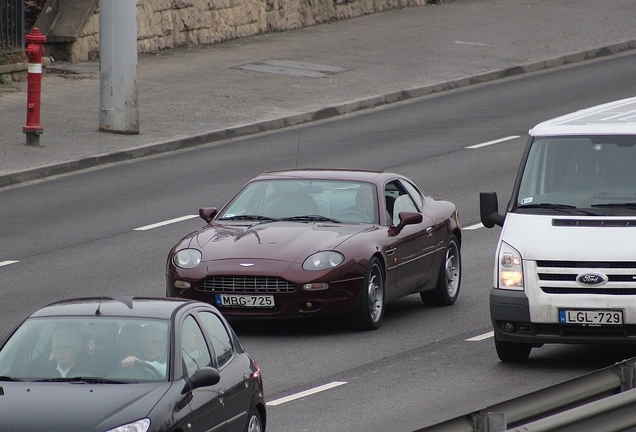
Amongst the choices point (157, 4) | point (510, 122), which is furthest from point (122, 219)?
point (157, 4)

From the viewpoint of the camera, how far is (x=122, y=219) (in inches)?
746

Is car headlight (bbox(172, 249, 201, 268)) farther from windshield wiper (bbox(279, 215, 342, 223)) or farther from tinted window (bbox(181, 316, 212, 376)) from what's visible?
tinted window (bbox(181, 316, 212, 376))

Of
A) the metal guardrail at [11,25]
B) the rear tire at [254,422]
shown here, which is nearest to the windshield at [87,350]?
the rear tire at [254,422]

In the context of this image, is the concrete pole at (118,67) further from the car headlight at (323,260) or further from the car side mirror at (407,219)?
the car headlight at (323,260)

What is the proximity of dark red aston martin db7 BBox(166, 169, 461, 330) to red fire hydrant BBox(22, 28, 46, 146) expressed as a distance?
9.11 metres

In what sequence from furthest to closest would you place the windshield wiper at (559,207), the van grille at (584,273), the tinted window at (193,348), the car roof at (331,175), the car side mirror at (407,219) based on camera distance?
the car roof at (331,175) < the car side mirror at (407,219) < the windshield wiper at (559,207) < the van grille at (584,273) < the tinted window at (193,348)

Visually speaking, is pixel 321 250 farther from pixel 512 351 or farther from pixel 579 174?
pixel 579 174

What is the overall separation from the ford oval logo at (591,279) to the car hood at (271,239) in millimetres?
2631

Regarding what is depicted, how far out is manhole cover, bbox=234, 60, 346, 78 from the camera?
30.3 metres

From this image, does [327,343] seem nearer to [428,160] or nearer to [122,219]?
[122,219]

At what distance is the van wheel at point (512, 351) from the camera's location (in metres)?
12.2

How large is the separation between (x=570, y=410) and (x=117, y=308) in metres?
2.68

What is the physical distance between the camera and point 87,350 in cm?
A: 843

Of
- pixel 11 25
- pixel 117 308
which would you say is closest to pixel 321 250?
pixel 117 308
